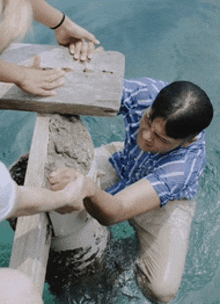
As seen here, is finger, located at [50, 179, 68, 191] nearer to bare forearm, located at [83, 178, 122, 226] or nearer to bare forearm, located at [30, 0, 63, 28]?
bare forearm, located at [83, 178, 122, 226]

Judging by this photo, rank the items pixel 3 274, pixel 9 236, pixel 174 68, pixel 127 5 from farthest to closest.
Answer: pixel 127 5 → pixel 174 68 → pixel 9 236 → pixel 3 274

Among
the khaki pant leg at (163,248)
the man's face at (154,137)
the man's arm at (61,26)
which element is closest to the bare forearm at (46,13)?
the man's arm at (61,26)

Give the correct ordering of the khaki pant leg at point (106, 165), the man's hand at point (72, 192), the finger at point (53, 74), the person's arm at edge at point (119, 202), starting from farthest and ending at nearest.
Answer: the khaki pant leg at point (106, 165)
the finger at point (53, 74)
the person's arm at edge at point (119, 202)
the man's hand at point (72, 192)

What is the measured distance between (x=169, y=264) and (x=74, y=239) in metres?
0.72

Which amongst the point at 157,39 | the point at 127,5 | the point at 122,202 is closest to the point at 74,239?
the point at 122,202

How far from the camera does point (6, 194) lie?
4.88 feet

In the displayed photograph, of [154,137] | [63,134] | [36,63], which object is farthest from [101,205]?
[36,63]

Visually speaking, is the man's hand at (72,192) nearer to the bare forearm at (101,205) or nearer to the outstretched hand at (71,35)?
the bare forearm at (101,205)

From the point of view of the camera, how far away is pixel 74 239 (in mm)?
2184

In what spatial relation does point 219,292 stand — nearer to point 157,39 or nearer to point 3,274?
point 3,274

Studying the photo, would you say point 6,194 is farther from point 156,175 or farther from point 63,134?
point 156,175

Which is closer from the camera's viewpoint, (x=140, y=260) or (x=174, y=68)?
(x=140, y=260)

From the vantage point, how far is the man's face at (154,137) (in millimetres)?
2252

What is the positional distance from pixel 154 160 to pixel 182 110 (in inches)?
16.6
